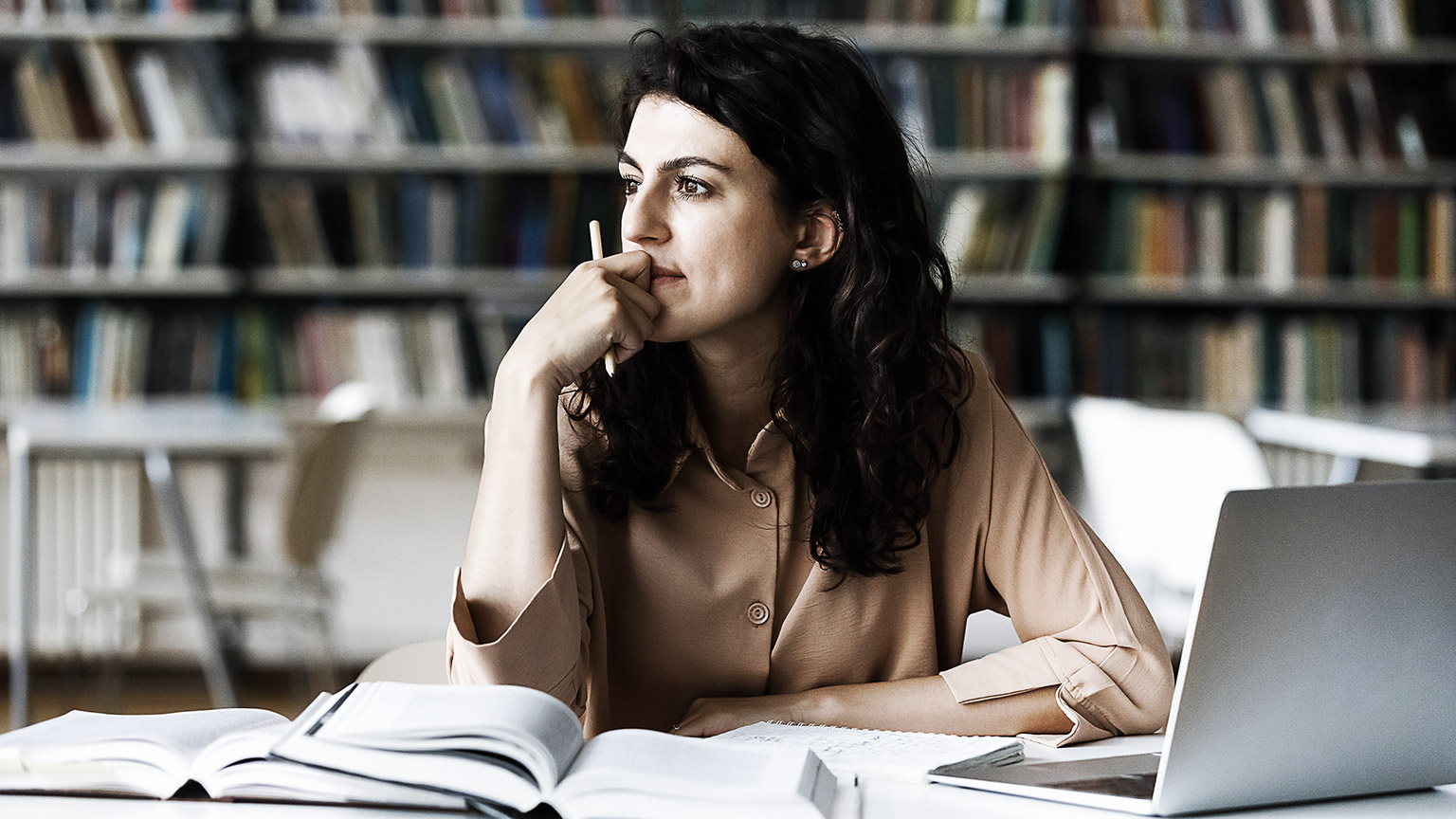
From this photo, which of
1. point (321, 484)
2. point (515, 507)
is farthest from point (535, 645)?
point (321, 484)

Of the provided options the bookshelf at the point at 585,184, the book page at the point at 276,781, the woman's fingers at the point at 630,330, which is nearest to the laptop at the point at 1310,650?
the book page at the point at 276,781

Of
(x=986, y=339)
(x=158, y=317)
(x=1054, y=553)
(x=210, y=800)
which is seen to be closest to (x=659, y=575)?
(x=1054, y=553)

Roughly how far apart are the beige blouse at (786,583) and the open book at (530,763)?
1.20 ft

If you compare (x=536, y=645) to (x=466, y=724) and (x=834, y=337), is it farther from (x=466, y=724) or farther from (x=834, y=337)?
(x=834, y=337)

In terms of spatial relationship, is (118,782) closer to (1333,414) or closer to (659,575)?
(659,575)

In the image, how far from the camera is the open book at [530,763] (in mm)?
785

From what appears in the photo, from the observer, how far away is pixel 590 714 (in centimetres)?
130

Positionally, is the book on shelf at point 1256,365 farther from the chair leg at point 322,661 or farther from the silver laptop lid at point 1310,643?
the silver laptop lid at point 1310,643

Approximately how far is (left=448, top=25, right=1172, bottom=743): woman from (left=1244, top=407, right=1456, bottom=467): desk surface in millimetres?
1733

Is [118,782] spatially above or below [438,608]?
above

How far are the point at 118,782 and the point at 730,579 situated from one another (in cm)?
59

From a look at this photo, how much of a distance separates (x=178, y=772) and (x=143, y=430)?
2.41m

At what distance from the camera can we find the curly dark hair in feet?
4.24

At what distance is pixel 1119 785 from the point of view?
2.98 ft
